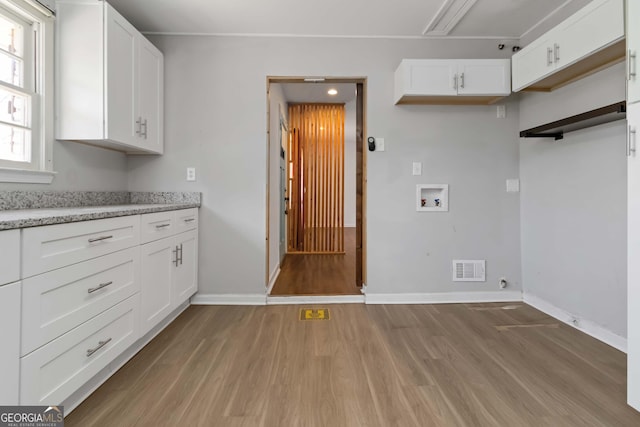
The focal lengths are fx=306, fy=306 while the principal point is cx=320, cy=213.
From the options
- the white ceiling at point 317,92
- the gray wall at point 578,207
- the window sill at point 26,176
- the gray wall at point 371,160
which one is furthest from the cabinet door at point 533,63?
the window sill at point 26,176

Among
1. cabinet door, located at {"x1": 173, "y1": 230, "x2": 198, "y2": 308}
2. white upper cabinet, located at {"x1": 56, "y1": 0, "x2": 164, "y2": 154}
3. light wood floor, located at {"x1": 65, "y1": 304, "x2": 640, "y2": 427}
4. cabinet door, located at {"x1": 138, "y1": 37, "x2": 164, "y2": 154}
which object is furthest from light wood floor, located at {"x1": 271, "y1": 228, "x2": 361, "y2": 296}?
white upper cabinet, located at {"x1": 56, "y1": 0, "x2": 164, "y2": 154}

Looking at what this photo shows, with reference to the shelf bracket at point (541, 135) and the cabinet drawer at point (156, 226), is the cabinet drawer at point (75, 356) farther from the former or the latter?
the shelf bracket at point (541, 135)

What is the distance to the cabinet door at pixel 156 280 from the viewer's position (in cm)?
191

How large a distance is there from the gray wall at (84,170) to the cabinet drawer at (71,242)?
2.20 feet

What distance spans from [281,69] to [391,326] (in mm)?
2390

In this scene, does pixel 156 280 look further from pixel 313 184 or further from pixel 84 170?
pixel 313 184

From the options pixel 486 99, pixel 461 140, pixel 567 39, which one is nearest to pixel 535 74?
pixel 567 39

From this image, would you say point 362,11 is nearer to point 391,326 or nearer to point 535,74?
point 535,74

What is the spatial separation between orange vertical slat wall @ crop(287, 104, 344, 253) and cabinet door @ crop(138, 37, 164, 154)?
266cm

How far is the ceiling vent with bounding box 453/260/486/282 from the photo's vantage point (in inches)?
111

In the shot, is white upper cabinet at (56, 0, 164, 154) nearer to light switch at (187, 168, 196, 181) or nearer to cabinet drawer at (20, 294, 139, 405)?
light switch at (187, 168, 196, 181)

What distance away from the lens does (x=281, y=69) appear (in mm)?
2781

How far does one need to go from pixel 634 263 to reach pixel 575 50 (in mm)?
1379

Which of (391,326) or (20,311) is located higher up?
(20,311)
